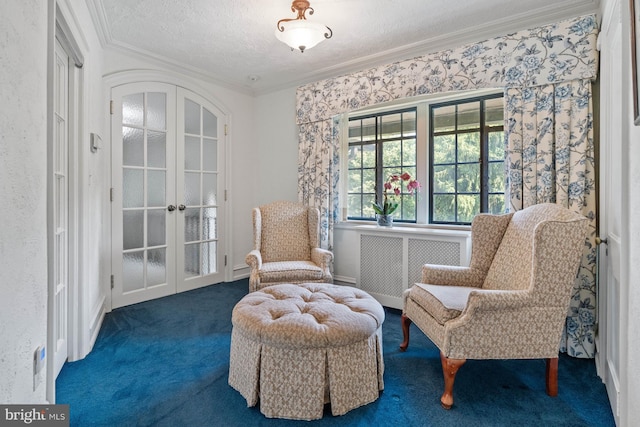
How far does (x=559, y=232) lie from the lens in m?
1.66

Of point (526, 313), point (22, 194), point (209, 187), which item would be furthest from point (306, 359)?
point (209, 187)

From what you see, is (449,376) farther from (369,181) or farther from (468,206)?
(369,181)

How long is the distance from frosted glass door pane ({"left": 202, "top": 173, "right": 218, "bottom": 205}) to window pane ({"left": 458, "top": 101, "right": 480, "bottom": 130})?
2740mm

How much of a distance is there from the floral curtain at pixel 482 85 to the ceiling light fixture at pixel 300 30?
1.04m

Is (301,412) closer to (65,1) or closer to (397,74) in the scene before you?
(65,1)

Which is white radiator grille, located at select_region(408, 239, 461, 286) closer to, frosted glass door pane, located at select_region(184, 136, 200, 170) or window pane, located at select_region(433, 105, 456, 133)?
window pane, located at select_region(433, 105, 456, 133)

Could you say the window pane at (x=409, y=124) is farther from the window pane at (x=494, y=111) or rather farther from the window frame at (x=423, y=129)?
the window pane at (x=494, y=111)

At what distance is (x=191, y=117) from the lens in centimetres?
366

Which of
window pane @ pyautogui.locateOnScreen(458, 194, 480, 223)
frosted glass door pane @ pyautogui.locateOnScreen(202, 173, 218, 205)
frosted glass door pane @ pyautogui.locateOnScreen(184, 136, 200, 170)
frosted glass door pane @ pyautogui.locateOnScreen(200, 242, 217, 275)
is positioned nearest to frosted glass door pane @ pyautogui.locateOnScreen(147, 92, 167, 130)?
frosted glass door pane @ pyautogui.locateOnScreen(184, 136, 200, 170)

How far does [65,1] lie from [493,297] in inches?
107

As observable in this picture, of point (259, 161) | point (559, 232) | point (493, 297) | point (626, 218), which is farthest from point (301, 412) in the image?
point (259, 161)

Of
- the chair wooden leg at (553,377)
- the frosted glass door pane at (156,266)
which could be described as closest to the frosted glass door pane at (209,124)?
the frosted glass door pane at (156,266)

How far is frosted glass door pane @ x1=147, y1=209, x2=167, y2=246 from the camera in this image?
3.34m

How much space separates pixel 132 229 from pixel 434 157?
3.04 metres
